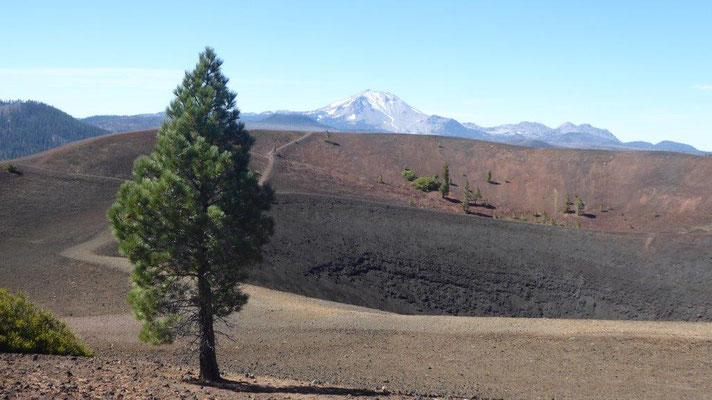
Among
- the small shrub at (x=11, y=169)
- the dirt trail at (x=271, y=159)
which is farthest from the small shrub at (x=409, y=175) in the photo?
the small shrub at (x=11, y=169)

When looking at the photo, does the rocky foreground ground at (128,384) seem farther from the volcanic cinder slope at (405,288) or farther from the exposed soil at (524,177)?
the exposed soil at (524,177)

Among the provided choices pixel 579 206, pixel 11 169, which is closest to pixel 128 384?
pixel 11 169

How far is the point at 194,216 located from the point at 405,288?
2644cm

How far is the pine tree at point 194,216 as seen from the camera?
1415 cm

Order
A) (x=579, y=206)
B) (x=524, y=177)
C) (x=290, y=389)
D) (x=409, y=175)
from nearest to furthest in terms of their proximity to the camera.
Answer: (x=290, y=389), (x=579, y=206), (x=409, y=175), (x=524, y=177)

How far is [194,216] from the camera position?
1417cm

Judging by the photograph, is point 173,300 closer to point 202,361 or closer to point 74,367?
point 202,361

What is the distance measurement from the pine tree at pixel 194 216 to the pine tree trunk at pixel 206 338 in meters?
0.03

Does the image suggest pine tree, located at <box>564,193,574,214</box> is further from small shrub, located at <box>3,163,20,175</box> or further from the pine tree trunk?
the pine tree trunk

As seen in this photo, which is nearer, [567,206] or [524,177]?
[567,206]

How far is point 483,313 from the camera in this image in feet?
125

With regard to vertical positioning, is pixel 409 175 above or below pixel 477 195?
above

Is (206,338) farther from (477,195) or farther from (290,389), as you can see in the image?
(477,195)

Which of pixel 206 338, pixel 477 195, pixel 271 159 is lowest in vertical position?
pixel 477 195
